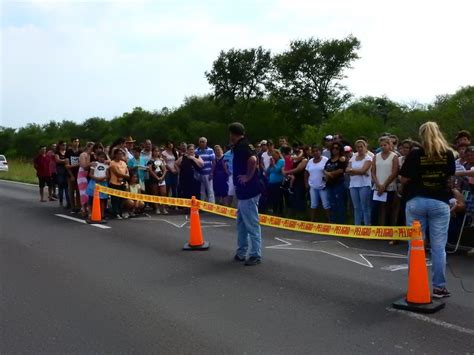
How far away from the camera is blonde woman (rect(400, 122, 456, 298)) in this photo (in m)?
5.83

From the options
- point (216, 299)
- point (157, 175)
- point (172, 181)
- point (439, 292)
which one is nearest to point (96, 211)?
point (157, 175)

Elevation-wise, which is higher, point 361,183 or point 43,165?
point 43,165

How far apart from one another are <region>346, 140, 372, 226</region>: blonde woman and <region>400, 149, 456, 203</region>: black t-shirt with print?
14.3 ft

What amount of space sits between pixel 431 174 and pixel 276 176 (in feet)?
24.5

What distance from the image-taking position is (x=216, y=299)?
6.21 meters

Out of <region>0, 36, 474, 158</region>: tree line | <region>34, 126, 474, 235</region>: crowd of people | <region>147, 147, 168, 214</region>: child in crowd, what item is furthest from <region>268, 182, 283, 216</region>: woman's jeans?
<region>0, 36, 474, 158</region>: tree line

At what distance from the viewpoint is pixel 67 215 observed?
45.4 ft

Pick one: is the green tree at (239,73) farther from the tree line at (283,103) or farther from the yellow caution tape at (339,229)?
the yellow caution tape at (339,229)

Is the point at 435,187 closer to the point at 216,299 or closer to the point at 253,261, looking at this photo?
the point at 216,299

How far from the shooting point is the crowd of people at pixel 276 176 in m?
10.2

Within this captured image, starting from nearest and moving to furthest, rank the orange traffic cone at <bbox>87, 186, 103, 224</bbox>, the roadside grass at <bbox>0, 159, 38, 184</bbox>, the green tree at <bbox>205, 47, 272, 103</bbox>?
the orange traffic cone at <bbox>87, 186, 103, 224</bbox> → the roadside grass at <bbox>0, 159, 38, 184</bbox> → the green tree at <bbox>205, 47, 272, 103</bbox>

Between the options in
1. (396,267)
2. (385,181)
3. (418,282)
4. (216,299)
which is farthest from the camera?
(385,181)

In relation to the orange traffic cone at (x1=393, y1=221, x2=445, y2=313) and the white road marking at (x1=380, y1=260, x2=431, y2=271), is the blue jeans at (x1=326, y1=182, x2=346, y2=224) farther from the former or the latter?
the orange traffic cone at (x1=393, y1=221, x2=445, y2=313)

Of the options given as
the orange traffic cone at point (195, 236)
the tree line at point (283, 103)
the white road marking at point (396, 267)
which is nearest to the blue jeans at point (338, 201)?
the orange traffic cone at point (195, 236)
